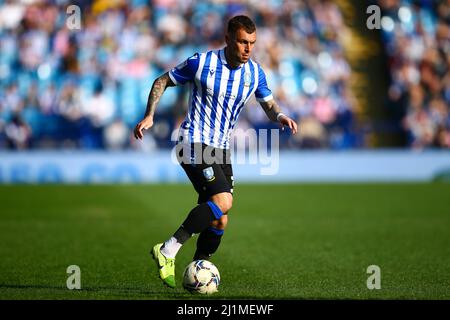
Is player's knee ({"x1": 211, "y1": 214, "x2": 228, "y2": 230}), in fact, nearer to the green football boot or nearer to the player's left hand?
the green football boot

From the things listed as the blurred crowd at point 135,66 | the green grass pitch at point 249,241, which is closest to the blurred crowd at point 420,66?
the blurred crowd at point 135,66

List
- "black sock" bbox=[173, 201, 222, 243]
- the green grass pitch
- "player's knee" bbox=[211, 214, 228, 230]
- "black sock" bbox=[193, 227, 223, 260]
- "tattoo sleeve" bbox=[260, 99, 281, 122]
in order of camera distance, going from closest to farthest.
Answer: "black sock" bbox=[173, 201, 222, 243], the green grass pitch, "player's knee" bbox=[211, 214, 228, 230], "black sock" bbox=[193, 227, 223, 260], "tattoo sleeve" bbox=[260, 99, 281, 122]

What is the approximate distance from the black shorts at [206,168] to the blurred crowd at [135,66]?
13.1m

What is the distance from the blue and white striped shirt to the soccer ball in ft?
3.70

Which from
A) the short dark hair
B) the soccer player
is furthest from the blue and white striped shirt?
the short dark hair

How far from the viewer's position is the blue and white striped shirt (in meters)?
7.54

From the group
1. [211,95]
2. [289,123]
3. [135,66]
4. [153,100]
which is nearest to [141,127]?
[153,100]

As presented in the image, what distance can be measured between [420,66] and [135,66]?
8.14 meters

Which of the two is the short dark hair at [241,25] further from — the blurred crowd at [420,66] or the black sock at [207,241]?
the blurred crowd at [420,66]

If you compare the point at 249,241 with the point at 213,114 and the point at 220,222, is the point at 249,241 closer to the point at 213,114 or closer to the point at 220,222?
the point at 220,222

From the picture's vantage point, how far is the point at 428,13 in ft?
81.5

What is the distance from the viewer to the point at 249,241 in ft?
37.5
